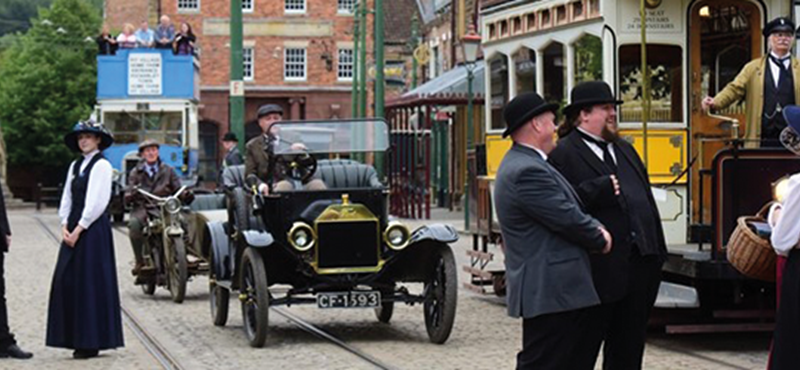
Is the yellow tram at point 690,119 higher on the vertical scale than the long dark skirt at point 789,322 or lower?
higher

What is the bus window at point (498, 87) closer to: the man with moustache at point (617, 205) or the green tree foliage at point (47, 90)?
the man with moustache at point (617, 205)

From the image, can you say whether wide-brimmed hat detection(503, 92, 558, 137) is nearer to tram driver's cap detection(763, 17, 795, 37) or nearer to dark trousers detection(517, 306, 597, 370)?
dark trousers detection(517, 306, 597, 370)

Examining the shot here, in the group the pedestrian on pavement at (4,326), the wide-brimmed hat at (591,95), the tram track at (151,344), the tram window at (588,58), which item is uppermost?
the tram window at (588,58)

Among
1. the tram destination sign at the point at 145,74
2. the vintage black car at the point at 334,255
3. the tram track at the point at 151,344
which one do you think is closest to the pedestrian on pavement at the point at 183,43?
the tram destination sign at the point at 145,74

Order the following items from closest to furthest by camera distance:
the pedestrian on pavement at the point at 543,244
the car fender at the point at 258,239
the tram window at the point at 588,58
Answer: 1. the pedestrian on pavement at the point at 543,244
2. the car fender at the point at 258,239
3. the tram window at the point at 588,58

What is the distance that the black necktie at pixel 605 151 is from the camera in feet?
26.7

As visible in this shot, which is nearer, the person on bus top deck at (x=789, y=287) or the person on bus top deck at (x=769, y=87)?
the person on bus top deck at (x=789, y=287)

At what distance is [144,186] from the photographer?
17.7 m

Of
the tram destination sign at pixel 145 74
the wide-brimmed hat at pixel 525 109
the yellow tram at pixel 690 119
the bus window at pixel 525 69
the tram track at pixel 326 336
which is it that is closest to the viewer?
the wide-brimmed hat at pixel 525 109

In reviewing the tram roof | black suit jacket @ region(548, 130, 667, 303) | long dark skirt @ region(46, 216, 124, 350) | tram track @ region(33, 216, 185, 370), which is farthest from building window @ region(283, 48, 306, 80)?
black suit jacket @ region(548, 130, 667, 303)

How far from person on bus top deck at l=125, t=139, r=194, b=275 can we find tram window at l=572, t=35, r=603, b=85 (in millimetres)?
5159

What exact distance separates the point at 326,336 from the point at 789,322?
721 cm

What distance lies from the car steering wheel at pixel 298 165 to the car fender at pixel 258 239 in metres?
1.09

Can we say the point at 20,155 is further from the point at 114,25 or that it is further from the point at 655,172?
the point at 655,172
